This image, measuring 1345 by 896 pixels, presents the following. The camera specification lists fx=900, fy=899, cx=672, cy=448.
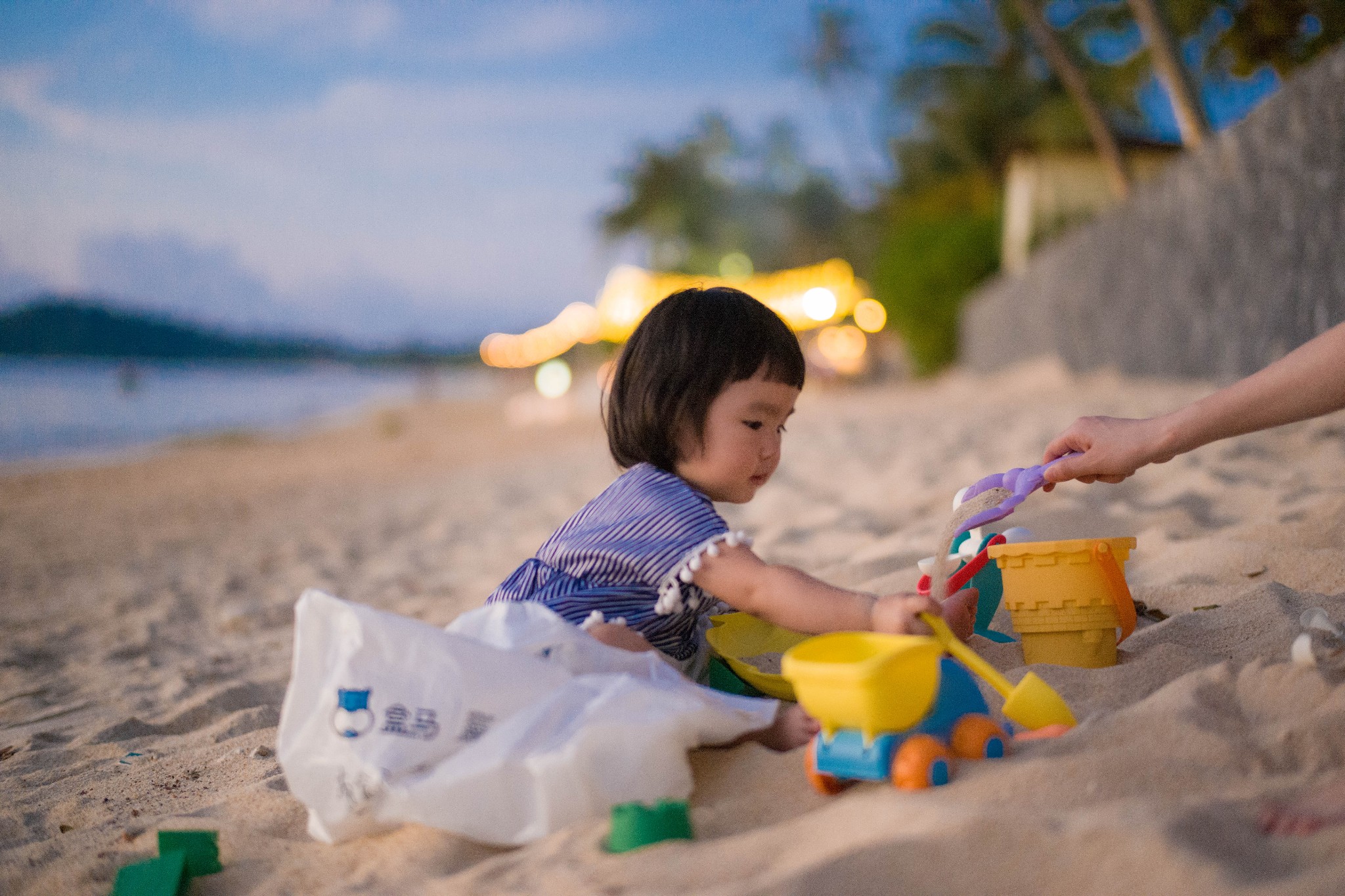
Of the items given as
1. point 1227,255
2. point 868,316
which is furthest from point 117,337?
point 1227,255

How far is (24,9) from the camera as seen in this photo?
31.2 m

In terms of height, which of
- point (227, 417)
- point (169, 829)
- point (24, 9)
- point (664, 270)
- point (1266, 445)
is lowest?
point (1266, 445)

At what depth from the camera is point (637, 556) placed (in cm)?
179

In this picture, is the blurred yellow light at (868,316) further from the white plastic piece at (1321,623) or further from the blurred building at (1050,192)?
the white plastic piece at (1321,623)

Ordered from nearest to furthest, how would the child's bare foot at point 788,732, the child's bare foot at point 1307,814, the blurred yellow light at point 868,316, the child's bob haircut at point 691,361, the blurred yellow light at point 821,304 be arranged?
the child's bare foot at point 1307,814
the child's bare foot at point 788,732
the child's bob haircut at point 691,361
the blurred yellow light at point 821,304
the blurred yellow light at point 868,316

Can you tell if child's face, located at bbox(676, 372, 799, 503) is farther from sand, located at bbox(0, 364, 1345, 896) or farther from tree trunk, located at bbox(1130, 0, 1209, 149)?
tree trunk, located at bbox(1130, 0, 1209, 149)

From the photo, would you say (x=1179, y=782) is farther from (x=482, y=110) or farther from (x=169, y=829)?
(x=482, y=110)

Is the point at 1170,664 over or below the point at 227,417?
below

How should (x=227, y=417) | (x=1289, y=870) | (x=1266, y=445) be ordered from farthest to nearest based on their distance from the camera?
(x=227, y=417), (x=1266, y=445), (x=1289, y=870)

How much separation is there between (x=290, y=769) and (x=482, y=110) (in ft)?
182

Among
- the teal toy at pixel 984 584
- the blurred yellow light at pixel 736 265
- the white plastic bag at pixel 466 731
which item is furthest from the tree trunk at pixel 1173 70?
the blurred yellow light at pixel 736 265

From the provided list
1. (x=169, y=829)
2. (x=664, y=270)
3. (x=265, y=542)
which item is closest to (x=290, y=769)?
(x=169, y=829)

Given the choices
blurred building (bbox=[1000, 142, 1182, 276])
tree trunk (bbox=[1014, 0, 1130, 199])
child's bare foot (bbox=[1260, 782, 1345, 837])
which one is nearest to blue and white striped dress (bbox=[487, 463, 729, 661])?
child's bare foot (bbox=[1260, 782, 1345, 837])

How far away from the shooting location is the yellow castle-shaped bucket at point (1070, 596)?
169 centimetres
